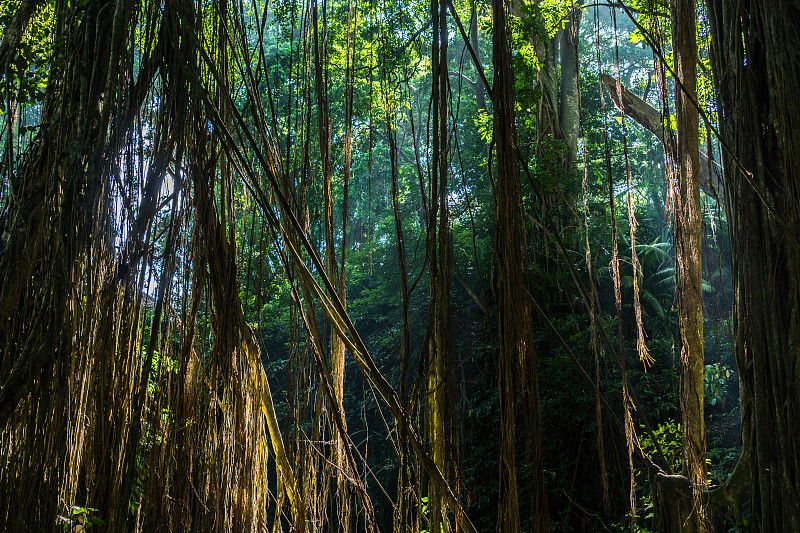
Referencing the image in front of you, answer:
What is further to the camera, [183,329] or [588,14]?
[588,14]

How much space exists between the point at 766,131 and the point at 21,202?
158cm

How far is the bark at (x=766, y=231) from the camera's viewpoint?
1394 mm

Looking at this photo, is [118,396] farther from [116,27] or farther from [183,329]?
[116,27]

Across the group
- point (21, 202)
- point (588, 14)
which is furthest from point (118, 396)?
point (588, 14)

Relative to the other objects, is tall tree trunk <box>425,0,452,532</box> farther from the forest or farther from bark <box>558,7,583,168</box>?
bark <box>558,7,583,168</box>

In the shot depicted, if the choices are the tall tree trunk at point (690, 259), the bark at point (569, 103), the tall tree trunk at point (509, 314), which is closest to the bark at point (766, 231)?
the tall tree trunk at point (690, 259)

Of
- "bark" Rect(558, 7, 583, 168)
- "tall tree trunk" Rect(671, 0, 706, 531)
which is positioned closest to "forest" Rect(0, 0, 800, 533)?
"tall tree trunk" Rect(671, 0, 706, 531)

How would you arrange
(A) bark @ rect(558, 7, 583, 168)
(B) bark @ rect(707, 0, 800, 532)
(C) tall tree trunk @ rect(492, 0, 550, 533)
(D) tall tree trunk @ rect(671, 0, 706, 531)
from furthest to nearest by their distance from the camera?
(A) bark @ rect(558, 7, 583, 168), (D) tall tree trunk @ rect(671, 0, 706, 531), (B) bark @ rect(707, 0, 800, 532), (C) tall tree trunk @ rect(492, 0, 550, 533)

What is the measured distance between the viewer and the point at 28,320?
1.06m

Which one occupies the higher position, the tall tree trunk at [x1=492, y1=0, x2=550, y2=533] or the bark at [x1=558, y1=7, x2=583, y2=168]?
the bark at [x1=558, y1=7, x2=583, y2=168]

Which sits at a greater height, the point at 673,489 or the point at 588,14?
the point at 588,14

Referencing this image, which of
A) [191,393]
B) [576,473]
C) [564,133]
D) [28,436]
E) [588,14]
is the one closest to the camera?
[28,436]

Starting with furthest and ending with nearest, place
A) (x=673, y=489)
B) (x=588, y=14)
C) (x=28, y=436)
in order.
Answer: (x=588, y=14) < (x=673, y=489) < (x=28, y=436)

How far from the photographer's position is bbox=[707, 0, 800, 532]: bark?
1394 mm
